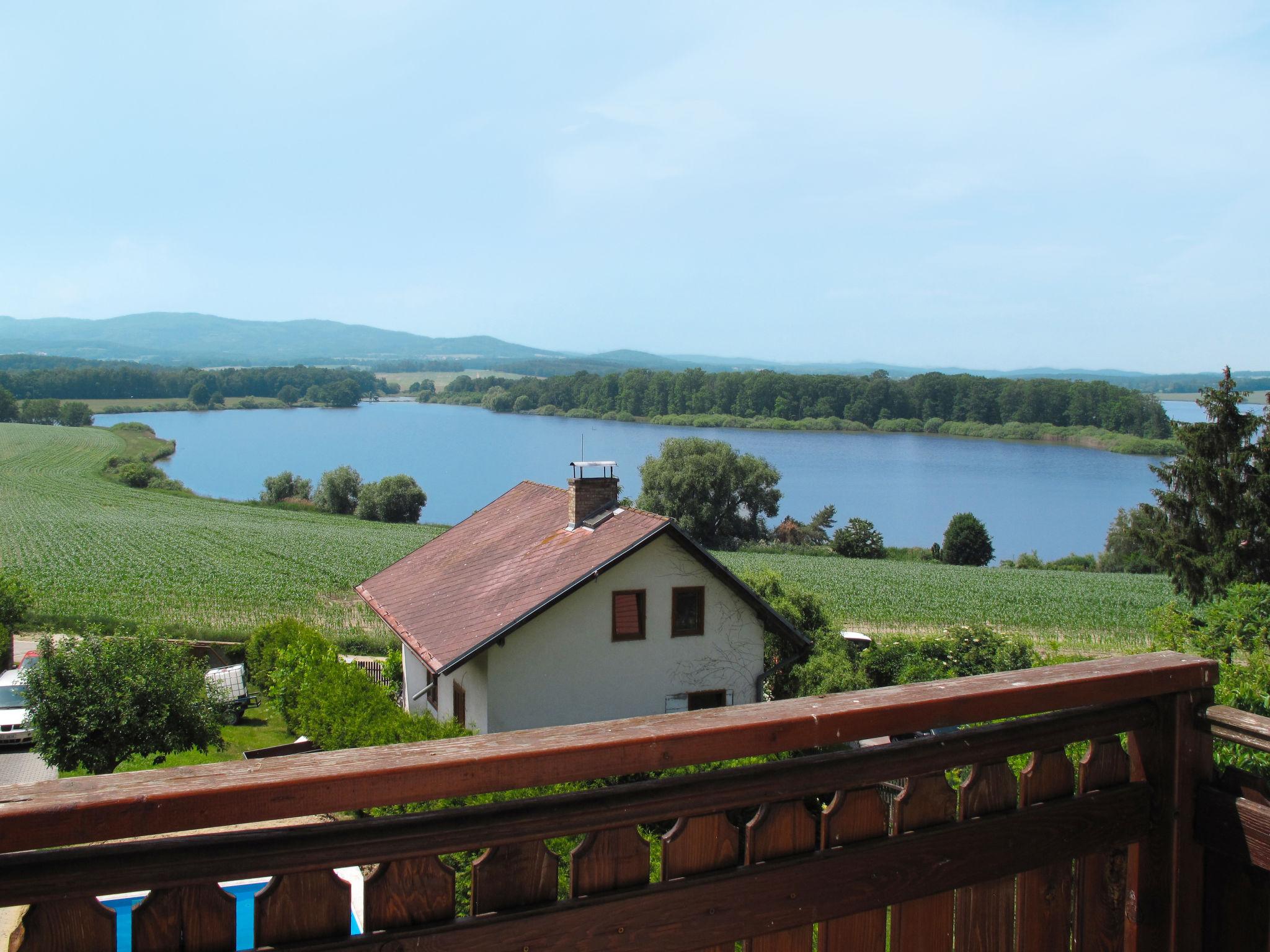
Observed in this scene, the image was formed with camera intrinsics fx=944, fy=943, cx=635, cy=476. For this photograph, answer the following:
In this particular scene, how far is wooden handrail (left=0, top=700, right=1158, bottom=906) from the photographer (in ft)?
3.93

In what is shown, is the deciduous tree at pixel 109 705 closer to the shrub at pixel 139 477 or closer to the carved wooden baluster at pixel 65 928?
the carved wooden baluster at pixel 65 928

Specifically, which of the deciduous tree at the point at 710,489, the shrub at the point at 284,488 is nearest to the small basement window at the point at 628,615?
the deciduous tree at the point at 710,489

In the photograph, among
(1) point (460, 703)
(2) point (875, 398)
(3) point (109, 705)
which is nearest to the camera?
(3) point (109, 705)

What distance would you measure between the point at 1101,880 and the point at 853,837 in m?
0.68

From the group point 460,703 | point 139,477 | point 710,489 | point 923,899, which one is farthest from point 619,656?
point 139,477

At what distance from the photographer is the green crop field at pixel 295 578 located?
35.7 metres

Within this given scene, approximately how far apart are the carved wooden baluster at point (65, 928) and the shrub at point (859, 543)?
66.3 m

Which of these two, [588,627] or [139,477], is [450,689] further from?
[139,477]

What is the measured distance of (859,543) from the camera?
6619 cm

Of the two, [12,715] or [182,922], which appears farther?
[12,715]

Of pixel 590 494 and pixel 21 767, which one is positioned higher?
pixel 590 494

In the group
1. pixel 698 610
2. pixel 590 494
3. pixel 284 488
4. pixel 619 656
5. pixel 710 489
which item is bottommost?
pixel 284 488

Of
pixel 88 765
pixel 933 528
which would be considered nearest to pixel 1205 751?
pixel 88 765

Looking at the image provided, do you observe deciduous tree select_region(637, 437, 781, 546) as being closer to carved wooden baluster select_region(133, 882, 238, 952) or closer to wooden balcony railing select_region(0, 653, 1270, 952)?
wooden balcony railing select_region(0, 653, 1270, 952)
